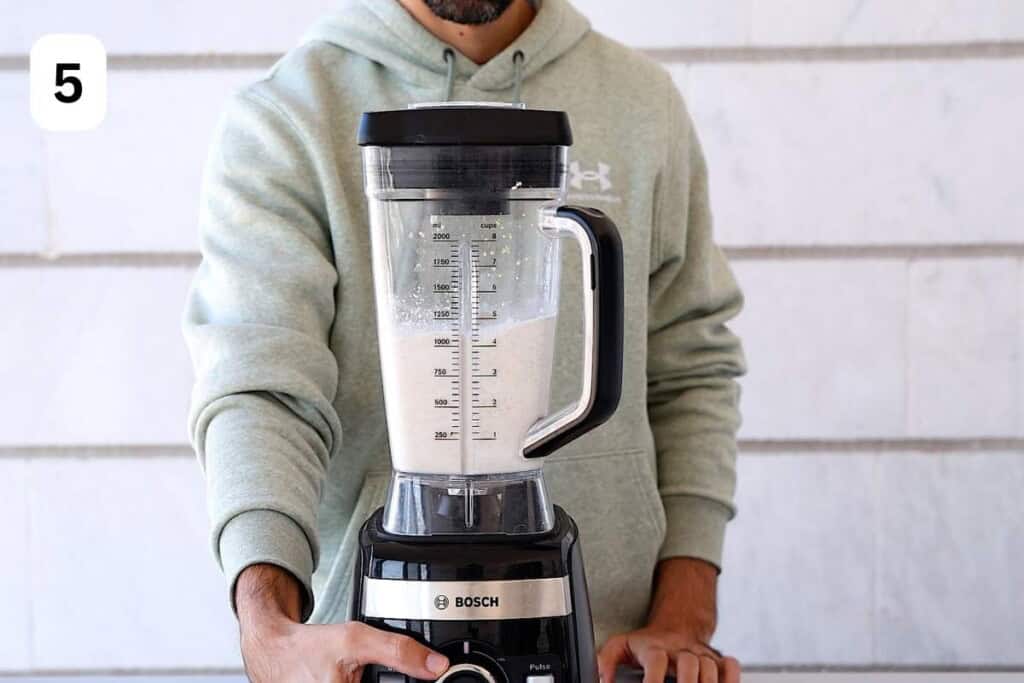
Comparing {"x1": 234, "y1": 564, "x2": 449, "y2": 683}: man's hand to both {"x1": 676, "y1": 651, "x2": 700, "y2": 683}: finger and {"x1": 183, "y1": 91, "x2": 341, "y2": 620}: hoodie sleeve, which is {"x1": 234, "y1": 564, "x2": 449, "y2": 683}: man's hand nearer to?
{"x1": 183, "y1": 91, "x2": 341, "y2": 620}: hoodie sleeve

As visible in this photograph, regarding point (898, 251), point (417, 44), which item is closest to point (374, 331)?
point (417, 44)

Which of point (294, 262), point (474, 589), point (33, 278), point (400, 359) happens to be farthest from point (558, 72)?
point (33, 278)

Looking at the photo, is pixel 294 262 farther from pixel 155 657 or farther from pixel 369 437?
pixel 155 657

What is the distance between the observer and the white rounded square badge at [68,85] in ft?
6.67

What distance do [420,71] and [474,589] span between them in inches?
23.9

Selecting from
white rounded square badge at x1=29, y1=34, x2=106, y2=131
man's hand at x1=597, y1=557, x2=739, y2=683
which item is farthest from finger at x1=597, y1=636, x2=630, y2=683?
white rounded square badge at x1=29, y1=34, x2=106, y2=131

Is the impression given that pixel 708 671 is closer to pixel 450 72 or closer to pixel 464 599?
pixel 464 599

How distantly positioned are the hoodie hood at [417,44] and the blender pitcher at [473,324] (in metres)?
0.40

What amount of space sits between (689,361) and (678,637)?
0.30 meters

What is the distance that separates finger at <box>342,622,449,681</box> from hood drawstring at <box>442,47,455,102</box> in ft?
1.94

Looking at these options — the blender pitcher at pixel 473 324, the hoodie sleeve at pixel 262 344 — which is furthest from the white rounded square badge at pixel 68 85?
the blender pitcher at pixel 473 324

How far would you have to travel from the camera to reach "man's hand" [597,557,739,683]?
→ 1.07 meters

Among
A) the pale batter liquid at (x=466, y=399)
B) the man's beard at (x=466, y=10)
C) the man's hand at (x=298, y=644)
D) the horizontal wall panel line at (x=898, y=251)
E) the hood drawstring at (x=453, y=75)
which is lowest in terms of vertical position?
the man's hand at (x=298, y=644)

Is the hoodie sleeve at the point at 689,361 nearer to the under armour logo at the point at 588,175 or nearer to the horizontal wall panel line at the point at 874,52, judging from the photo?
the under armour logo at the point at 588,175
